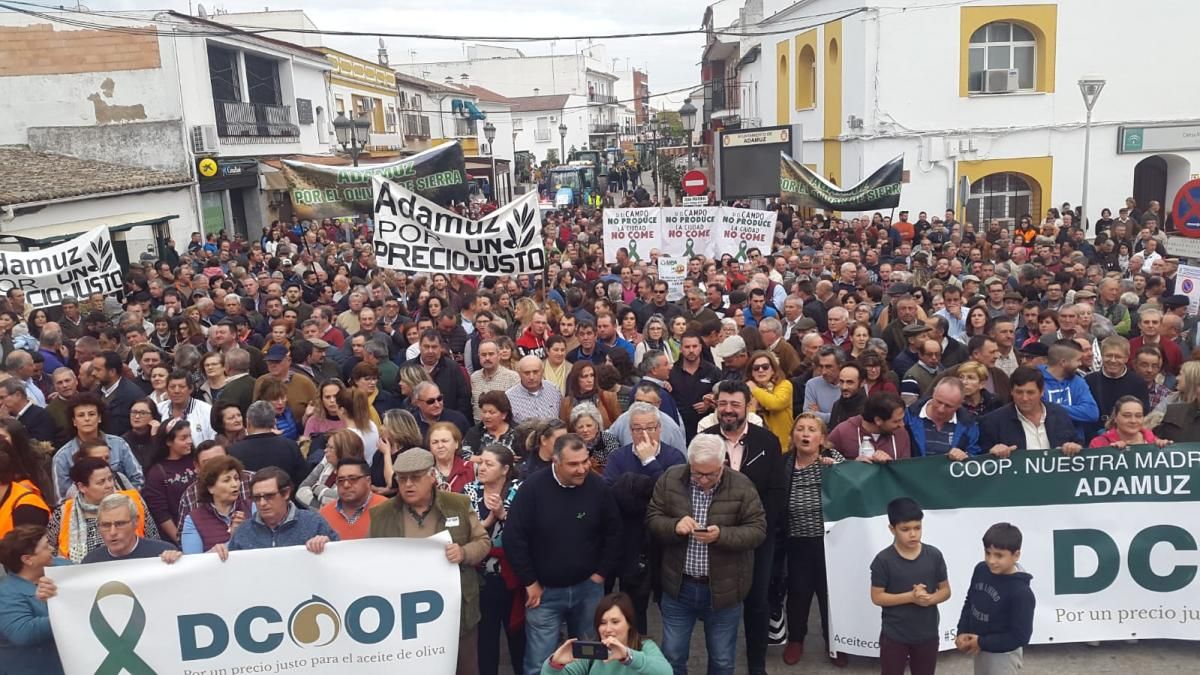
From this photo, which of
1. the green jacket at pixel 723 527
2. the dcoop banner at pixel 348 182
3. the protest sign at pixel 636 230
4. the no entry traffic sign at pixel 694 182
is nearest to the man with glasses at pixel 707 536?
the green jacket at pixel 723 527

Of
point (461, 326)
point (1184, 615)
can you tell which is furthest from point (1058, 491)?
point (461, 326)

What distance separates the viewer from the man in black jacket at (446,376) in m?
8.37

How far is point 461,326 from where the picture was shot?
1073 centimetres

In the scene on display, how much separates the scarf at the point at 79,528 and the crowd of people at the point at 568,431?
0.04 ft

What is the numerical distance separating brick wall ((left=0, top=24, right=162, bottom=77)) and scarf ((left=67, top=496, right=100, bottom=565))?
22.7 m

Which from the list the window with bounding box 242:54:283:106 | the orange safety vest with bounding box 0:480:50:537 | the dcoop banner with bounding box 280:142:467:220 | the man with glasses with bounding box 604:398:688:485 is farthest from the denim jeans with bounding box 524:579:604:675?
the window with bounding box 242:54:283:106

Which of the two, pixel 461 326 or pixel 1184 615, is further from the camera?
pixel 461 326

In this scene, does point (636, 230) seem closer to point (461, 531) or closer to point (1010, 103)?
point (461, 531)

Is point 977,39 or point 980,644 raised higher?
point 977,39

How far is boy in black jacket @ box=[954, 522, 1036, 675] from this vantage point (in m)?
4.79

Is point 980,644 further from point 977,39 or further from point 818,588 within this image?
point 977,39

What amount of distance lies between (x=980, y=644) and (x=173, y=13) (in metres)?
25.4

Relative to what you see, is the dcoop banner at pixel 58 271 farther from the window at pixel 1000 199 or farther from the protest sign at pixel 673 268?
the window at pixel 1000 199

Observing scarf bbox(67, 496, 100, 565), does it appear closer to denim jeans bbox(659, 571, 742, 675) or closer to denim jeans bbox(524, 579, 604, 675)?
denim jeans bbox(524, 579, 604, 675)
